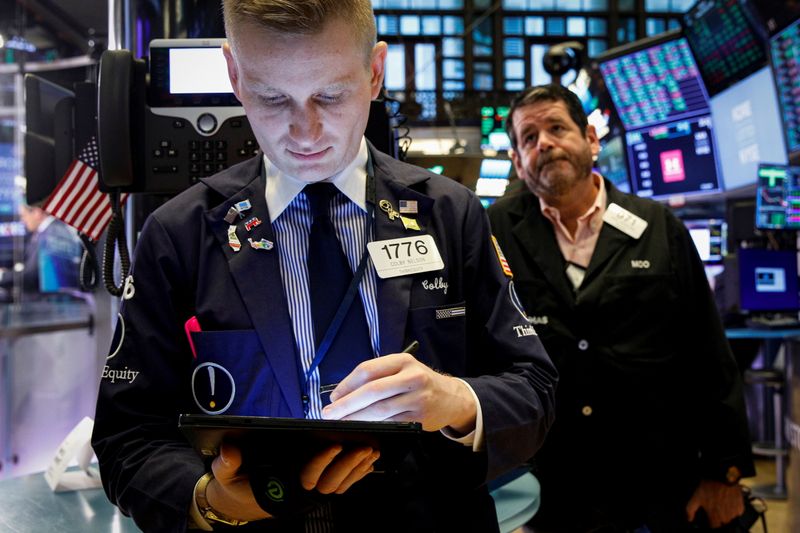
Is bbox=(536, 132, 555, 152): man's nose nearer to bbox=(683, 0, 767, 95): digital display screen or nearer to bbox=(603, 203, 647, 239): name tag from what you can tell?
bbox=(603, 203, 647, 239): name tag

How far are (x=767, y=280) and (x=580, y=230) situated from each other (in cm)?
374

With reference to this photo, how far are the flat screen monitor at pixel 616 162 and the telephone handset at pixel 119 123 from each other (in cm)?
615

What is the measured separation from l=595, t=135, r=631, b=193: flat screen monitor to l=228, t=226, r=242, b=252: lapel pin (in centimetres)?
660

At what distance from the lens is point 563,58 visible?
6.82 m

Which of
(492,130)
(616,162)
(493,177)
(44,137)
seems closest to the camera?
(44,137)

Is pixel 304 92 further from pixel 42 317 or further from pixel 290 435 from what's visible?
pixel 42 317

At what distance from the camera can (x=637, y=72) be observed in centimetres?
711

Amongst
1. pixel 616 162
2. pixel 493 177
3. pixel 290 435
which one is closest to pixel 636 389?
pixel 493 177

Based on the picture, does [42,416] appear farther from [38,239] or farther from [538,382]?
[538,382]

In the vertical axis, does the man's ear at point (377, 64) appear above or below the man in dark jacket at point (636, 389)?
above

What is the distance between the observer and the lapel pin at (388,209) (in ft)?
3.93

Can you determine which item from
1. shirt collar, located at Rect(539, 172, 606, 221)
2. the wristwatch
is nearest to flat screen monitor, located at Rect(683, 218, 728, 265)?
shirt collar, located at Rect(539, 172, 606, 221)

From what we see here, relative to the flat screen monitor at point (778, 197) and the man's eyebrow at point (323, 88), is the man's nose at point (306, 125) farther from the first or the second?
the flat screen monitor at point (778, 197)

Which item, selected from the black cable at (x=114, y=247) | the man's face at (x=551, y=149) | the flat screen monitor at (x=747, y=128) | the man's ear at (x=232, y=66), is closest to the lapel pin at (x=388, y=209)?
the man's ear at (x=232, y=66)
